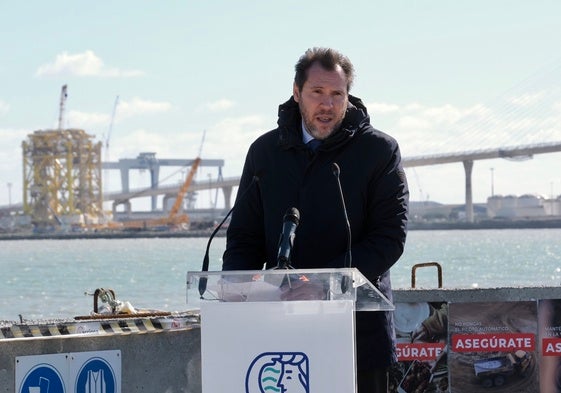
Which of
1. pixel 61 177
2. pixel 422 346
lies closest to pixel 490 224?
pixel 61 177

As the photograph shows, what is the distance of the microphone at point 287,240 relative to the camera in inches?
117

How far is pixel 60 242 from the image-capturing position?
10569 cm

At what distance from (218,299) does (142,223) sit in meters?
113

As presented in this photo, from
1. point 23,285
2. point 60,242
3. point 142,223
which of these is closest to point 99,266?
point 23,285

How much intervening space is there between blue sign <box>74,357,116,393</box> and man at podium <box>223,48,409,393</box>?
54.2 inches

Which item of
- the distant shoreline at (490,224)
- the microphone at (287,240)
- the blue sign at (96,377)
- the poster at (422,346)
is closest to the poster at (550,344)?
the poster at (422,346)

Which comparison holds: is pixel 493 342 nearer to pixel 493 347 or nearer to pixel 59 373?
pixel 493 347

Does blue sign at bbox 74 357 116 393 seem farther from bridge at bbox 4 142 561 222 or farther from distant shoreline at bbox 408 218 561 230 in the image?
distant shoreline at bbox 408 218 561 230

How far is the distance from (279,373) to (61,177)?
109518 millimetres

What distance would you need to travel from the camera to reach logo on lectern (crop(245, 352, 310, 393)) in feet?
9.11

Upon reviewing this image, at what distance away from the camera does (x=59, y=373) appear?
14.8ft

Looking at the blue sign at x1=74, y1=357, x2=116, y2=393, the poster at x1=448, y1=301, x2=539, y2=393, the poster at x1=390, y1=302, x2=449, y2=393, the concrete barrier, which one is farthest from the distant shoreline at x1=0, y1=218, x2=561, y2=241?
the blue sign at x1=74, y1=357, x2=116, y2=393

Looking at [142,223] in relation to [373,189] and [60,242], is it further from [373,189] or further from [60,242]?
[373,189]

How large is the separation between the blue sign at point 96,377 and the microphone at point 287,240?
1803 millimetres
